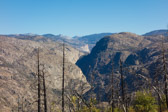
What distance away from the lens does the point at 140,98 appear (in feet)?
125

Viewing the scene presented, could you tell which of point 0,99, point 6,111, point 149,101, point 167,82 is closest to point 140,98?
point 149,101

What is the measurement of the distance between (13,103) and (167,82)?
195654mm

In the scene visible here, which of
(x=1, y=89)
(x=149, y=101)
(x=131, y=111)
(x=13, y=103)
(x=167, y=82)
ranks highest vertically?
(x=167, y=82)

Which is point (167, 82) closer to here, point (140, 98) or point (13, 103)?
point (140, 98)

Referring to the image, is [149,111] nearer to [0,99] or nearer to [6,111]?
[6,111]

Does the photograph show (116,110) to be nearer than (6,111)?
Yes

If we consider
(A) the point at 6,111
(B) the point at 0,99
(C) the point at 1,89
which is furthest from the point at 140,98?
(C) the point at 1,89

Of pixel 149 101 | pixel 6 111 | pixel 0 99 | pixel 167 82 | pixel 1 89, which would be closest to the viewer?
pixel 167 82

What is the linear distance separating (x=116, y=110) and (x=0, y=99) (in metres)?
171

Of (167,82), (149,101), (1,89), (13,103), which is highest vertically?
(167,82)

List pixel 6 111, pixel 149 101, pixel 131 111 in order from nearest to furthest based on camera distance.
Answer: pixel 149 101
pixel 131 111
pixel 6 111

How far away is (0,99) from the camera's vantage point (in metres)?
182

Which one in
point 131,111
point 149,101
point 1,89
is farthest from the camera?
point 1,89

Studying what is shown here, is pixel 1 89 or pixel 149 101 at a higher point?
pixel 149 101
